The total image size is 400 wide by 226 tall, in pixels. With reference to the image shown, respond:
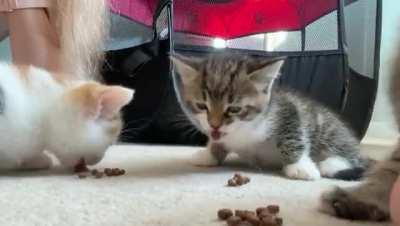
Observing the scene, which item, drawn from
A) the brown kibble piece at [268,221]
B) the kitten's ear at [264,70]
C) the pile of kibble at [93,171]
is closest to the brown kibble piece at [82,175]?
the pile of kibble at [93,171]

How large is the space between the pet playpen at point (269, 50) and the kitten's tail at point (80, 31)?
0.12 metres

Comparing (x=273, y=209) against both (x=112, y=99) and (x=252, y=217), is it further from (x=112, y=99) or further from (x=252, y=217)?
(x=112, y=99)

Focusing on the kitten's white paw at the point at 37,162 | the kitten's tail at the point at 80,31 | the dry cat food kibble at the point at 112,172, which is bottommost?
the dry cat food kibble at the point at 112,172

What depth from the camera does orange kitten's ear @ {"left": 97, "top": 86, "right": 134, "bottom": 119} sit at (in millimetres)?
1429

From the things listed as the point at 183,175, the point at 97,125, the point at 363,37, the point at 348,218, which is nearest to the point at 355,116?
the point at 363,37

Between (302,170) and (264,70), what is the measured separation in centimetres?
25

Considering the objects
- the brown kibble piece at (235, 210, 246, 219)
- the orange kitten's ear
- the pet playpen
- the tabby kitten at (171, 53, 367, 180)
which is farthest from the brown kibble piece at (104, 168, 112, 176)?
the pet playpen

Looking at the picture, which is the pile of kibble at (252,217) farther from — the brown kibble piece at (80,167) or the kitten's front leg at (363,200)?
the brown kibble piece at (80,167)

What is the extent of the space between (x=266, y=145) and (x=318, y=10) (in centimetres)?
73

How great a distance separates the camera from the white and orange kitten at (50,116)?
1382mm

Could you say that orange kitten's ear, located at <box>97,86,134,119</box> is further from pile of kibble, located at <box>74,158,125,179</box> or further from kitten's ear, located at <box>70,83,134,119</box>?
pile of kibble, located at <box>74,158,125,179</box>

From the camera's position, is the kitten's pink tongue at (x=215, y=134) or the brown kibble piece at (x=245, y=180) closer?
the brown kibble piece at (x=245, y=180)

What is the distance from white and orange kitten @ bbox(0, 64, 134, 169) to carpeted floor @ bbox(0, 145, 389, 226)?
0.19 ft

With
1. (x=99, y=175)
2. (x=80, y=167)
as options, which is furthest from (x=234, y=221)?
(x=80, y=167)
